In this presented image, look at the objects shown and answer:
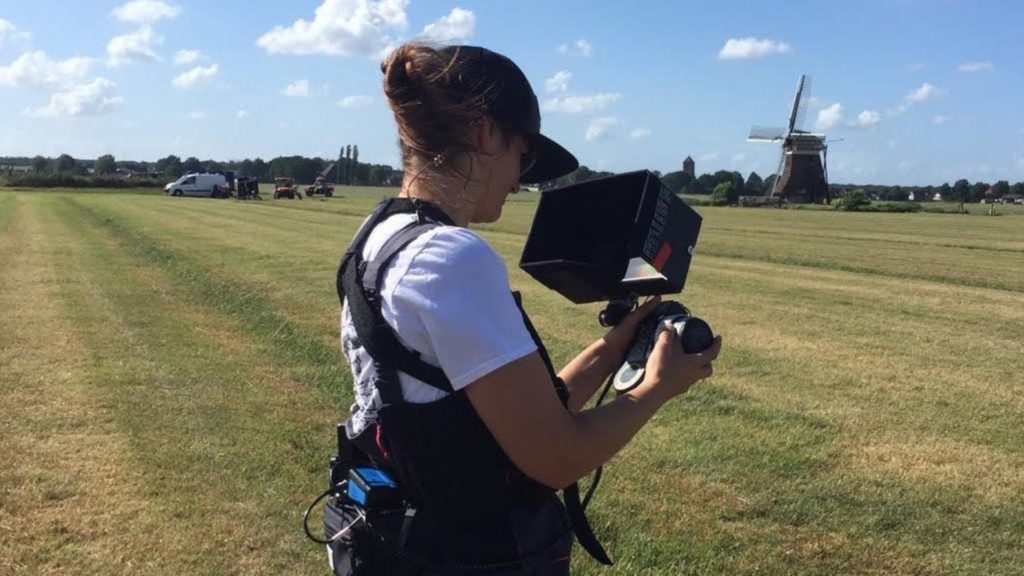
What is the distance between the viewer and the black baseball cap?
189 centimetres

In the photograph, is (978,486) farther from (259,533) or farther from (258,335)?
(258,335)

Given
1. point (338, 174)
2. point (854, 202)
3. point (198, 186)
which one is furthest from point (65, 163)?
point (854, 202)

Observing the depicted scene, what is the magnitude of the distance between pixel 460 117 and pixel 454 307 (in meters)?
0.44

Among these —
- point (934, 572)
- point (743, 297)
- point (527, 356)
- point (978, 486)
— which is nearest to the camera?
point (527, 356)

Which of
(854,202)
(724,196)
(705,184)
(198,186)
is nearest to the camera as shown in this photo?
(854,202)

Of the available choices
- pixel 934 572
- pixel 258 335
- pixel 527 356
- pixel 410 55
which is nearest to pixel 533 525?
pixel 527 356

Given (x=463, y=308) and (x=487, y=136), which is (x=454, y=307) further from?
(x=487, y=136)

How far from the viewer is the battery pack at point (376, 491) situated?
2039mm

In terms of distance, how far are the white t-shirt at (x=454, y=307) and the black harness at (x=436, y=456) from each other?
3 cm

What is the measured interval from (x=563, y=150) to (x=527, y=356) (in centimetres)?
64

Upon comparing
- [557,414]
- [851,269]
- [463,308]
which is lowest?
[851,269]

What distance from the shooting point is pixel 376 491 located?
2.04 m

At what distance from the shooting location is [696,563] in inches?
180

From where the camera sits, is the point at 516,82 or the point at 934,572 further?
the point at 934,572
